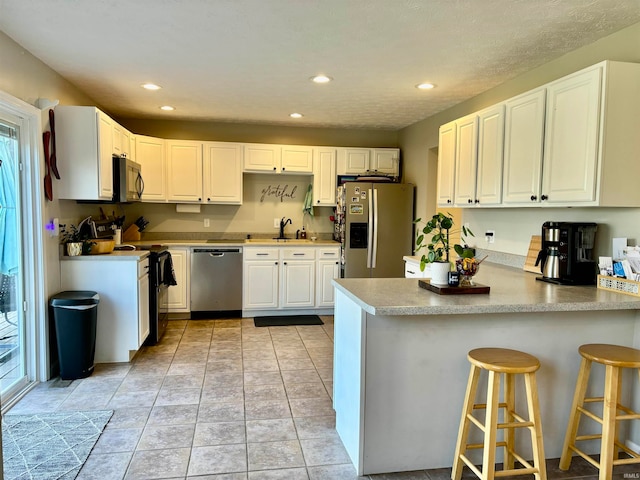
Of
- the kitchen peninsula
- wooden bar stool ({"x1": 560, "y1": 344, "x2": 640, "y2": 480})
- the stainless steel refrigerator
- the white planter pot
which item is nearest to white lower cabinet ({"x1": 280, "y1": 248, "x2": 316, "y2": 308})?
the stainless steel refrigerator

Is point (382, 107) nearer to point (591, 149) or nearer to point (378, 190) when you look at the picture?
point (378, 190)

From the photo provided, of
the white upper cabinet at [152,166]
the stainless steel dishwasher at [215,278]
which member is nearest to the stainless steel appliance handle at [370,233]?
the stainless steel dishwasher at [215,278]

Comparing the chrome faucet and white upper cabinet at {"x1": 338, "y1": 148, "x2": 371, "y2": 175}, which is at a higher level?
white upper cabinet at {"x1": 338, "y1": 148, "x2": 371, "y2": 175}

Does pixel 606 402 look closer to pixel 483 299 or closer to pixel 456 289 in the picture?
pixel 483 299

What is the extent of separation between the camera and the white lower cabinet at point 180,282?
16.5ft

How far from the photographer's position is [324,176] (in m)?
5.62

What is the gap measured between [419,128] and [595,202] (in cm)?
317

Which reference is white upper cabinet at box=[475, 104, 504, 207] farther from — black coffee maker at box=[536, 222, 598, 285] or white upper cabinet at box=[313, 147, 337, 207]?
white upper cabinet at box=[313, 147, 337, 207]

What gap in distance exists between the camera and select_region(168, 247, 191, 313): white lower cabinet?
504cm

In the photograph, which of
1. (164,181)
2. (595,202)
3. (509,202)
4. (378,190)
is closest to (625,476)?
(595,202)

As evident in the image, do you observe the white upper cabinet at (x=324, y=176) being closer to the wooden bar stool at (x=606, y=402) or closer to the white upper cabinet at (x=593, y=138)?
the white upper cabinet at (x=593, y=138)

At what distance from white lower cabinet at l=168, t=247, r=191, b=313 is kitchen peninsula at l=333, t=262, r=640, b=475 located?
3168mm

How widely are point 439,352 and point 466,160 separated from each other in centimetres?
191

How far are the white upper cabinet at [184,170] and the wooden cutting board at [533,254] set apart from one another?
12.4ft
